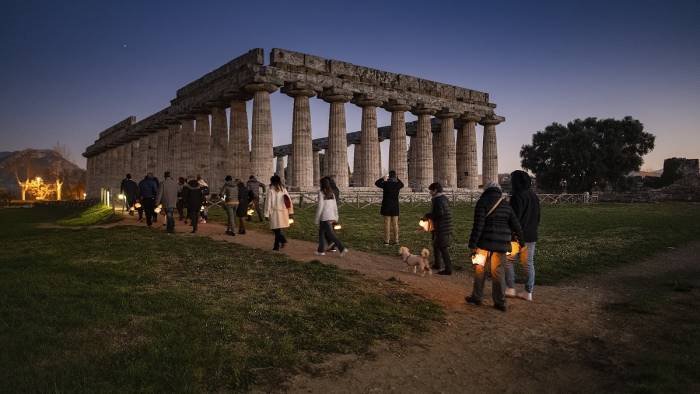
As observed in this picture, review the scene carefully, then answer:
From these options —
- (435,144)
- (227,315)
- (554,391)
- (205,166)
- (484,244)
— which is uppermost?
(435,144)

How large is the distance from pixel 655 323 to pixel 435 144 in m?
42.7

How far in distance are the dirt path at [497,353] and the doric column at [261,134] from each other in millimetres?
23436

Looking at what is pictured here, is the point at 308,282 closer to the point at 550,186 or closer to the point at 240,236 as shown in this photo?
the point at 240,236

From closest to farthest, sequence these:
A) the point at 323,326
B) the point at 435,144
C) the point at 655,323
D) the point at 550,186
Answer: the point at 323,326 → the point at 655,323 → the point at 435,144 → the point at 550,186

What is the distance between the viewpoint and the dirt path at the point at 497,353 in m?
4.80

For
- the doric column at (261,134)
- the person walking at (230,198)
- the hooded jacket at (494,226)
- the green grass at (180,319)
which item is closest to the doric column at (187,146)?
the doric column at (261,134)

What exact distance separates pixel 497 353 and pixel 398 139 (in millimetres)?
33586

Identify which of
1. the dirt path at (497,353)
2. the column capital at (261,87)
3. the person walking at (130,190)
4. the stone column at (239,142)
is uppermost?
→ the column capital at (261,87)

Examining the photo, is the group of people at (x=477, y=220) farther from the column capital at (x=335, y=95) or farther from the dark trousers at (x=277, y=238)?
the column capital at (x=335, y=95)

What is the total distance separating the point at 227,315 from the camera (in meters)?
6.40

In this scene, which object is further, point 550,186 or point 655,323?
point 550,186

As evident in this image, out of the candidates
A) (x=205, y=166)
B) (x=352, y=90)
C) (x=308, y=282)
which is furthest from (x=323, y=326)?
(x=205, y=166)

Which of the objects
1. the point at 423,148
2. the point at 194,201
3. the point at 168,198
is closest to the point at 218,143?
the point at 423,148

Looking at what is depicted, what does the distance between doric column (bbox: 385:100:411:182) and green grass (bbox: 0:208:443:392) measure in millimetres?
28348
